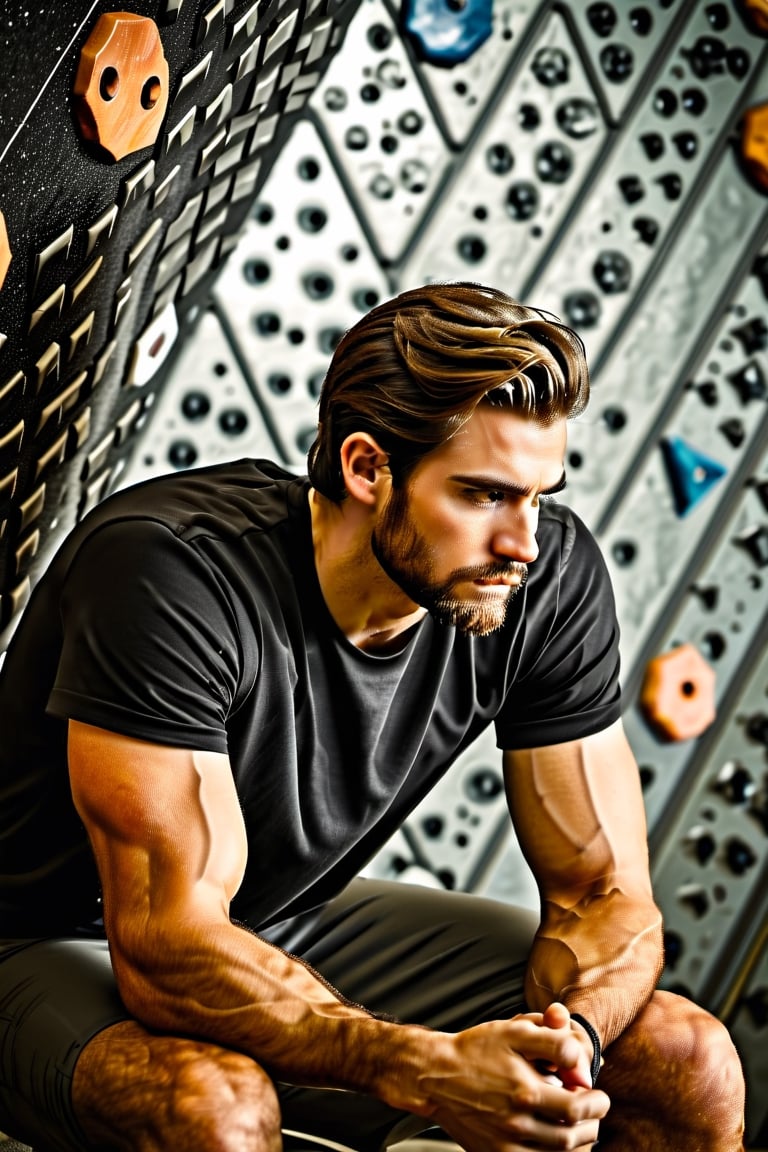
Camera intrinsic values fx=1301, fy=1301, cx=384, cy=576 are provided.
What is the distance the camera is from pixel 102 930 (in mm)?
1336

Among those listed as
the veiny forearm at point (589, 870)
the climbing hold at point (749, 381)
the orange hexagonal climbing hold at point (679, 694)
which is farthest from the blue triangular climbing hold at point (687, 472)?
the veiny forearm at point (589, 870)

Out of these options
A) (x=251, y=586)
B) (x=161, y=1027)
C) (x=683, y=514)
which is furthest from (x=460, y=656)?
(x=683, y=514)

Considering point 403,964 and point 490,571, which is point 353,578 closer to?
point 490,571

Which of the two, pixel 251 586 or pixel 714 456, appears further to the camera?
pixel 714 456

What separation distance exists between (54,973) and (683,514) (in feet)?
4.42

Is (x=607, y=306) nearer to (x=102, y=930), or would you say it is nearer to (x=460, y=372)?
(x=460, y=372)

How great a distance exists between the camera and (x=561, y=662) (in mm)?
1426

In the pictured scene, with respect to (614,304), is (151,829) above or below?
below

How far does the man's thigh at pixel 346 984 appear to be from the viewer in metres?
1.13

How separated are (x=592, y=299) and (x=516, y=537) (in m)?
0.96

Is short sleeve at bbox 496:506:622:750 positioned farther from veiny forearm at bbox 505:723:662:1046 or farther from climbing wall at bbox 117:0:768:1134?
climbing wall at bbox 117:0:768:1134

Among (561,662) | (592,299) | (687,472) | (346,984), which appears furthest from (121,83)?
(687,472)

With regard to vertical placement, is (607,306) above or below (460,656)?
above

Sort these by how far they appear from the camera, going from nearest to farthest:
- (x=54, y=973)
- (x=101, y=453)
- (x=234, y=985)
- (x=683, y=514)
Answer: (x=234, y=985), (x=54, y=973), (x=101, y=453), (x=683, y=514)
